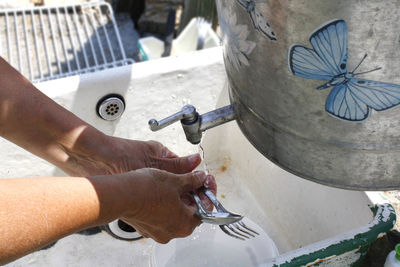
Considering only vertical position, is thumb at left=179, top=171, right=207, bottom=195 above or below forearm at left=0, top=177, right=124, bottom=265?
below

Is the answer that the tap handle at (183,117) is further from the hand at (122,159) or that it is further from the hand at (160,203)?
the hand at (122,159)

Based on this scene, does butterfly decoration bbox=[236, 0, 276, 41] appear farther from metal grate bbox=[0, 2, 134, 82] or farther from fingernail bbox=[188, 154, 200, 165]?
metal grate bbox=[0, 2, 134, 82]

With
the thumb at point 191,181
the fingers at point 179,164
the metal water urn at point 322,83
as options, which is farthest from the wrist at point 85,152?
the metal water urn at point 322,83

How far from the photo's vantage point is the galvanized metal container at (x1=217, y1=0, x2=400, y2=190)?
0.50 m

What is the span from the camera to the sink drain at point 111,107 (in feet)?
4.01

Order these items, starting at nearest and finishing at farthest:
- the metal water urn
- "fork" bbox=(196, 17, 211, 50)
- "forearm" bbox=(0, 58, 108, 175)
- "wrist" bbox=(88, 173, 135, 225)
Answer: the metal water urn
"wrist" bbox=(88, 173, 135, 225)
"forearm" bbox=(0, 58, 108, 175)
"fork" bbox=(196, 17, 211, 50)

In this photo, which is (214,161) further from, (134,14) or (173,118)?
(134,14)

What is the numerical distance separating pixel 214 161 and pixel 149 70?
0.44 meters

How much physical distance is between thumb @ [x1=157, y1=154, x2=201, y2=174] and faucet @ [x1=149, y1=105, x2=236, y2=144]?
25 cm

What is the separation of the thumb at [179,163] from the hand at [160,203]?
0.17 meters

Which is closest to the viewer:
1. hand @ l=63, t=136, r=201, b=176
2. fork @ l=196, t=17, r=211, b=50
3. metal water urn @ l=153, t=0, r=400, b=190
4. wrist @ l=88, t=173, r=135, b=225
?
metal water urn @ l=153, t=0, r=400, b=190

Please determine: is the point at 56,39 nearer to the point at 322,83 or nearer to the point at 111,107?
the point at 111,107

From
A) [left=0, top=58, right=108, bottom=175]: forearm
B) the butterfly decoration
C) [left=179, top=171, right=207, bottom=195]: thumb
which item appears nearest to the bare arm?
[left=0, top=58, right=108, bottom=175]: forearm

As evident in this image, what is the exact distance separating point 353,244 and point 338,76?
0.43m
